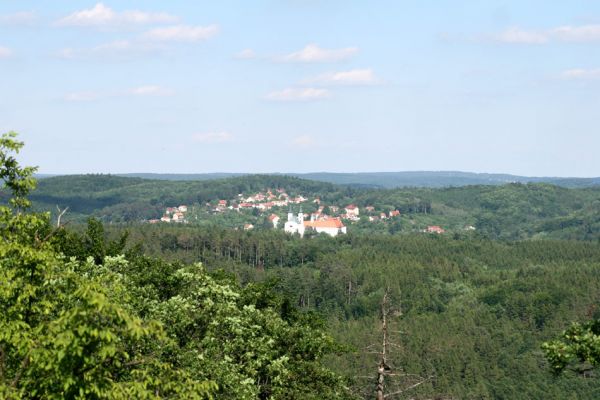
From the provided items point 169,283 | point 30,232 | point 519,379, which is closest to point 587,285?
point 519,379

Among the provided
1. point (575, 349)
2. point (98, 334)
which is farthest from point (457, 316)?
point (98, 334)

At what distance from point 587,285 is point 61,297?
581 ft

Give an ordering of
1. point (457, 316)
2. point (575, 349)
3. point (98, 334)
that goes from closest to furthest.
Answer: point (98, 334)
point (575, 349)
point (457, 316)

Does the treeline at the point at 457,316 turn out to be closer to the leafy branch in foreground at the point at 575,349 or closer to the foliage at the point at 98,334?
the foliage at the point at 98,334

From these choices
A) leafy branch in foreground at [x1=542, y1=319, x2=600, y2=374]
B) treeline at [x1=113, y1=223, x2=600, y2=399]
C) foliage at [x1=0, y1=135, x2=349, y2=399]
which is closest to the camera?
foliage at [x1=0, y1=135, x2=349, y2=399]

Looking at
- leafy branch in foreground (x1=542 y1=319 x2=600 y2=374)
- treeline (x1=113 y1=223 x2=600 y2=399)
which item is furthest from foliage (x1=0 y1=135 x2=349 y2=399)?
treeline (x1=113 y1=223 x2=600 y2=399)

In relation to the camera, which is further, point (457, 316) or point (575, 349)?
point (457, 316)

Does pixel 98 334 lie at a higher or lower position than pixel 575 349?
higher

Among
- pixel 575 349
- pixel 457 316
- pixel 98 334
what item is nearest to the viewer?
pixel 98 334

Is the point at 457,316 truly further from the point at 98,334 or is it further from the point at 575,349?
the point at 98,334

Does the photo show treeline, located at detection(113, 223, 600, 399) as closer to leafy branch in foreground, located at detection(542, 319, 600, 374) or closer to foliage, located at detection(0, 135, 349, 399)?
foliage, located at detection(0, 135, 349, 399)

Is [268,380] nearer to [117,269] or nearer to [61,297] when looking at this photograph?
[117,269]

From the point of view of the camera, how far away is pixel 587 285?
579 ft

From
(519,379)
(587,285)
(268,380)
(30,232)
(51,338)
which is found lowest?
(519,379)
